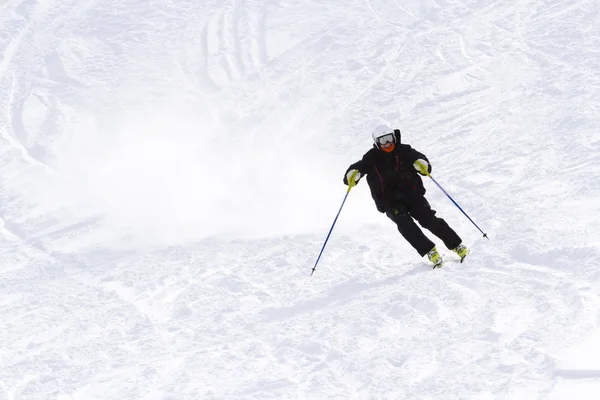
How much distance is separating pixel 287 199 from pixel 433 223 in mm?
3538

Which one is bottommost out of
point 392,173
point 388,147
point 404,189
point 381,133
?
point 404,189

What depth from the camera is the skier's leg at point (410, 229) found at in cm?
770

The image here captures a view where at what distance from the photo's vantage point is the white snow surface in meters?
6.40

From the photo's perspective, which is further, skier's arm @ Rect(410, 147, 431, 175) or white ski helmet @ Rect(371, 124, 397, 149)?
skier's arm @ Rect(410, 147, 431, 175)

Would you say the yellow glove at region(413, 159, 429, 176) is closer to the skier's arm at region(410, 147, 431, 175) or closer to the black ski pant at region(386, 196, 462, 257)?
the skier's arm at region(410, 147, 431, 175)

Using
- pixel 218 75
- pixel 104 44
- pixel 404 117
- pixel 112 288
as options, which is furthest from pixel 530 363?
pixel 104 44

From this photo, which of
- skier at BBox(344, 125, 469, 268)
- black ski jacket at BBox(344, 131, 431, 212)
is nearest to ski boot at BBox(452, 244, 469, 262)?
skier at BBox(344, 125, 469, 268)

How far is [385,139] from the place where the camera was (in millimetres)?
7426

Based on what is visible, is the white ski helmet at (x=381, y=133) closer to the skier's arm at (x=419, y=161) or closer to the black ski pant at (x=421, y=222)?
the skier's arm at (x=419, y=161)

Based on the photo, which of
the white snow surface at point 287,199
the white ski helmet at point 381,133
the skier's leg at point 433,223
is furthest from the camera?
the skier's leg at point 433,223

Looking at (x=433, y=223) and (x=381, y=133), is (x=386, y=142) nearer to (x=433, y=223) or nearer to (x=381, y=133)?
Answer: (x=381, y=133)

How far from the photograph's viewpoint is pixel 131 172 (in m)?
12.9

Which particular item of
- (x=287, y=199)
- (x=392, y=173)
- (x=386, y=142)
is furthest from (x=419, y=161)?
(x=287, y=199)

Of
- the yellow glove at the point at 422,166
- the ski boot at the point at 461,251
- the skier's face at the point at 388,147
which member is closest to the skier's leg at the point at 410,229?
the ski boot at the point at 461,251
